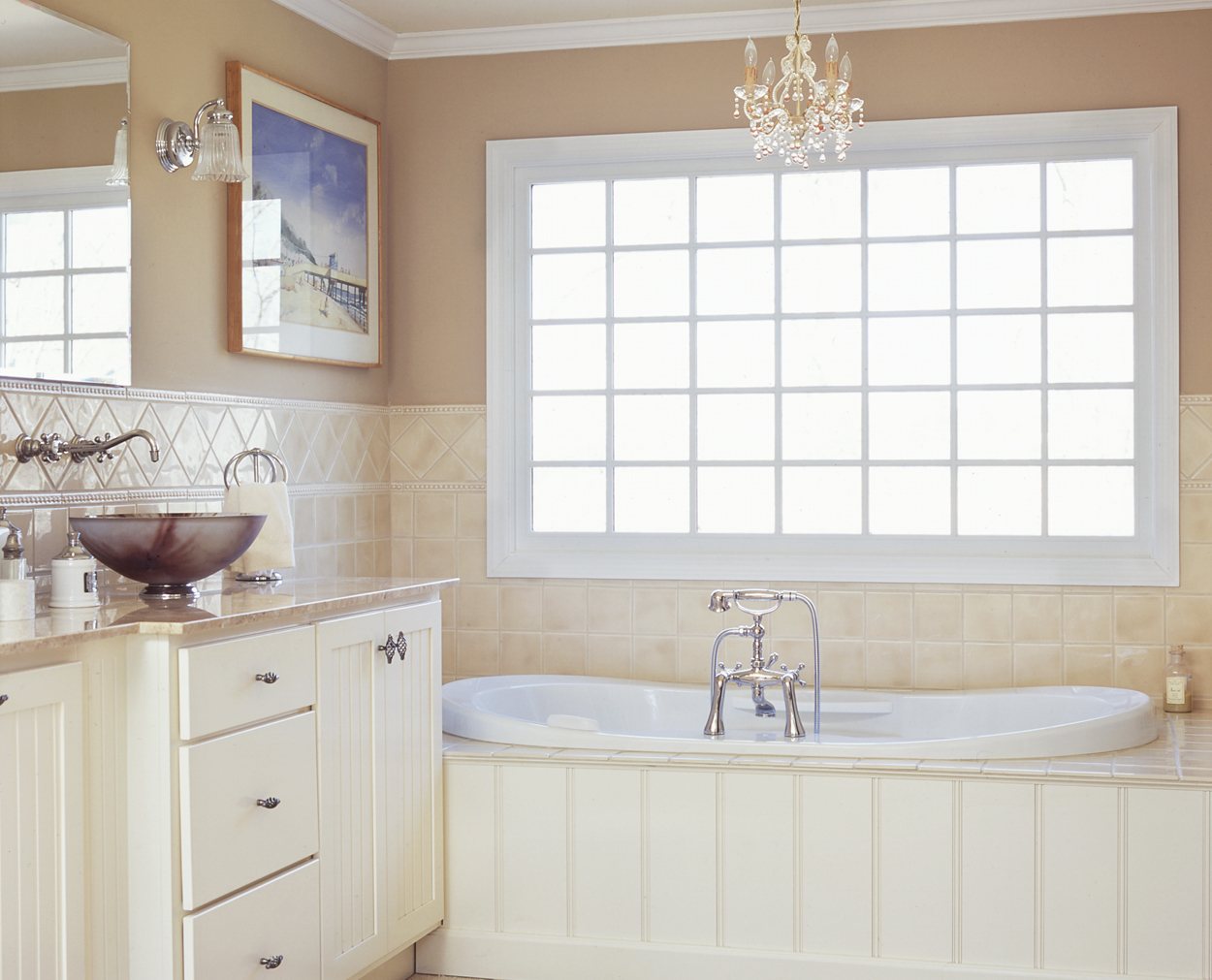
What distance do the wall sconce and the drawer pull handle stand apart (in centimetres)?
107

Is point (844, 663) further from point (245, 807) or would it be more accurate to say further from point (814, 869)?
point (245, 807)

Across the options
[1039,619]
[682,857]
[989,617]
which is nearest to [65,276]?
[682,857]

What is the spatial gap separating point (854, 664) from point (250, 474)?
1863 millimetres

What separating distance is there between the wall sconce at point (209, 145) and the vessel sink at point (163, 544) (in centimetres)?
78

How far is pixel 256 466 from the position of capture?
11.9 feet

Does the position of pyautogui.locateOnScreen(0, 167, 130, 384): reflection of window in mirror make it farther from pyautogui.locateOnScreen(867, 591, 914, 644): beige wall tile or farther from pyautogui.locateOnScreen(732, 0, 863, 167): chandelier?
pyautogui.locateOnScreen(867, 591, 914, 644): beige wall tile

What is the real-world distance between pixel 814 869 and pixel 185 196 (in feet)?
7.27

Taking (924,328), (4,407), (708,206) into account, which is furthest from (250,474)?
(924,328)

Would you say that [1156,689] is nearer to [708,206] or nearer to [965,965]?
[965,965]

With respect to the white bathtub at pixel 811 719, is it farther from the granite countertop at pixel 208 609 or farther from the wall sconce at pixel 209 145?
the wall sconce at pixel 209 145

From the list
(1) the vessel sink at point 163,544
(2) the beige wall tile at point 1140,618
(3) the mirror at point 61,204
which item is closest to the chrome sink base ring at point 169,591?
(1) the vessel sink at point 163,544

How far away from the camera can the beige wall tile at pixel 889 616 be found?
4.08 meters

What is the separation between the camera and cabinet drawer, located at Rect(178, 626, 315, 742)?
2322 millimetres

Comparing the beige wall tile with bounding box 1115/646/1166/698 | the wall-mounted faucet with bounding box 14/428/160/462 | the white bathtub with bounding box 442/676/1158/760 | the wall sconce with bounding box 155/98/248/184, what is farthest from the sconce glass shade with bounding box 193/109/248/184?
the beige wall tile with bounding box 1115/646/1166/698
